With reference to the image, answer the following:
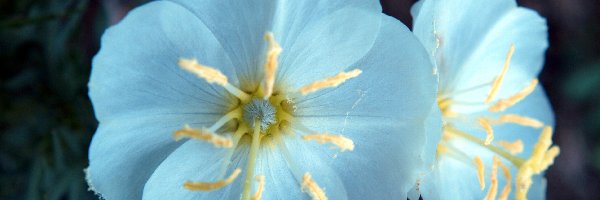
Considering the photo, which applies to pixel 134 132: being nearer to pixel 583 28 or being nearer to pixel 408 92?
pixel 408 92

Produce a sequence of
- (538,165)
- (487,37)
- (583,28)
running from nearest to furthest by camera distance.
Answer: (538,165) → (487,37) → (583,28)

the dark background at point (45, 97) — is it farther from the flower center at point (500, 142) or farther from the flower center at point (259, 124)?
the flower center at point (500, 142)

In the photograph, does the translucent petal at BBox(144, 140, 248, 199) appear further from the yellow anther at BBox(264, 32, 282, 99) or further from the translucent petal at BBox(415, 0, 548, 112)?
the translucent petal at BBox(415, 0, 548, 112)

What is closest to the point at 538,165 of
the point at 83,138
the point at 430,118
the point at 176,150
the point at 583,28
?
the point at 430,118

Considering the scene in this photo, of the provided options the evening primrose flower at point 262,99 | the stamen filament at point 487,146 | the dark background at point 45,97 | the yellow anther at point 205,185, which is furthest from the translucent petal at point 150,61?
the stamen filament at point 487,146

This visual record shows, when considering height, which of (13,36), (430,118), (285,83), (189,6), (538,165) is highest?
(13,36)

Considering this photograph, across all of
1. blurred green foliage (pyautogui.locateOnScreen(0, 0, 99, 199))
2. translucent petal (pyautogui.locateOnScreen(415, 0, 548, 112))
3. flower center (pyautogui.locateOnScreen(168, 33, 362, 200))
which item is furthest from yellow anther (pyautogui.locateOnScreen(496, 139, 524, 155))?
blurred green foliage (pyautogui.locateOnScreen(0, 0, 99, 199))

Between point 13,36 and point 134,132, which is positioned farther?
point 13,36
